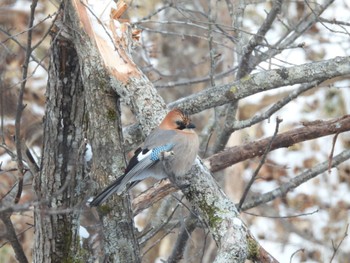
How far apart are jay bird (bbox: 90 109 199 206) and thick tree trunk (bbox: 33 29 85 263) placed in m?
0.45

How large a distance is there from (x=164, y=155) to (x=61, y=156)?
0.91 metres

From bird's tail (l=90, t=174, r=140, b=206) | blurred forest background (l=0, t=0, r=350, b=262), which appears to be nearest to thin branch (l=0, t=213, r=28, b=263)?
bird's tail (l=90, t=174, r=140, b=206)

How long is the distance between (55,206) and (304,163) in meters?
7.52

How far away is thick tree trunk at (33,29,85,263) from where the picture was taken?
15.6ft

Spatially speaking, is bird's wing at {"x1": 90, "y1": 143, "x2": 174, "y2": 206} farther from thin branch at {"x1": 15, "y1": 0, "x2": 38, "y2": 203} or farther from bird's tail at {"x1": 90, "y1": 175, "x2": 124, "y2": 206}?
thin branch at {"x1": 15, "y1": 0, "x2": 38, "y2": 203}

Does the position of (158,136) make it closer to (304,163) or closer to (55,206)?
(55,206)

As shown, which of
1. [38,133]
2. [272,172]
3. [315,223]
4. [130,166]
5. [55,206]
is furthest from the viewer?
[272,172]

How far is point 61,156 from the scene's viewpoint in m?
4.84

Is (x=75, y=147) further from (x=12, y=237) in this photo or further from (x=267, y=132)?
(x=267, y=132)

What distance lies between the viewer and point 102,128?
4.62 meters

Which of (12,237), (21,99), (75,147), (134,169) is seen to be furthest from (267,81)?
(12,237)

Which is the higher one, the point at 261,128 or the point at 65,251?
the point at 261,128

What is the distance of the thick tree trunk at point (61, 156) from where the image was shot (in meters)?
4.76

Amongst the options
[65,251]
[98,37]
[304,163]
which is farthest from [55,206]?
[304,163]
